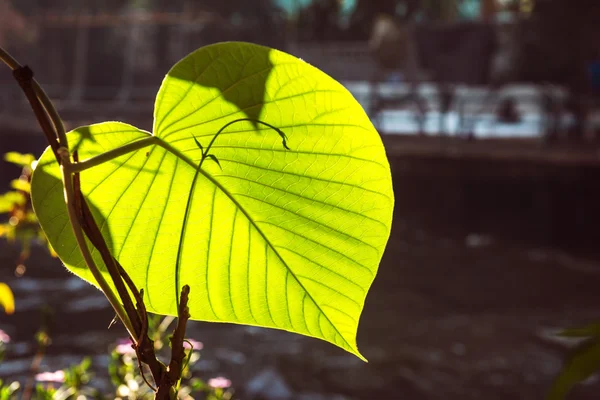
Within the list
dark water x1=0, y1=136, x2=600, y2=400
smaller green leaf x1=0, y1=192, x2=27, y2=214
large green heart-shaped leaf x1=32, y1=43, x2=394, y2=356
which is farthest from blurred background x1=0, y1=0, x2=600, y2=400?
large green heart-shaped leaf x1=32, y1=43, x2=394, y2=356

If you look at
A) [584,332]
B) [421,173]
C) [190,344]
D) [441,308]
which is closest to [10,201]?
[190,344]

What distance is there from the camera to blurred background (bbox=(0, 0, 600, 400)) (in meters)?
4.04

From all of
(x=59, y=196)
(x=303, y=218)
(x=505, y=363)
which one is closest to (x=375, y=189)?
(x=303, y=218)

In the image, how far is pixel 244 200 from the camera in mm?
373

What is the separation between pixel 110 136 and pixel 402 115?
868 cm

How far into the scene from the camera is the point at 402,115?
8875 millimetres

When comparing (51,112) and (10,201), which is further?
(10,201)

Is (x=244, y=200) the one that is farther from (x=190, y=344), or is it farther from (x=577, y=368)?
(x=577, y=368)

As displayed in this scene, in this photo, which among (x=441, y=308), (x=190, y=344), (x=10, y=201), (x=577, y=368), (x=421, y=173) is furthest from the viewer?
(x=421, y=173)

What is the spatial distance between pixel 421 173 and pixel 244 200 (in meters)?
7.00

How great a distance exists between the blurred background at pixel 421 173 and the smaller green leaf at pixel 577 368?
206cm

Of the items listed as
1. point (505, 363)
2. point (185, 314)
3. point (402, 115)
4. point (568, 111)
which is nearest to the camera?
point (185, 314)

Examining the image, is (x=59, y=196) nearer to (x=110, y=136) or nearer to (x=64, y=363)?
(x=110, y=136)

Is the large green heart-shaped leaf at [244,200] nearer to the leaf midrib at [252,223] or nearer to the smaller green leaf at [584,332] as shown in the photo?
the leaf midrib at [252,223]
